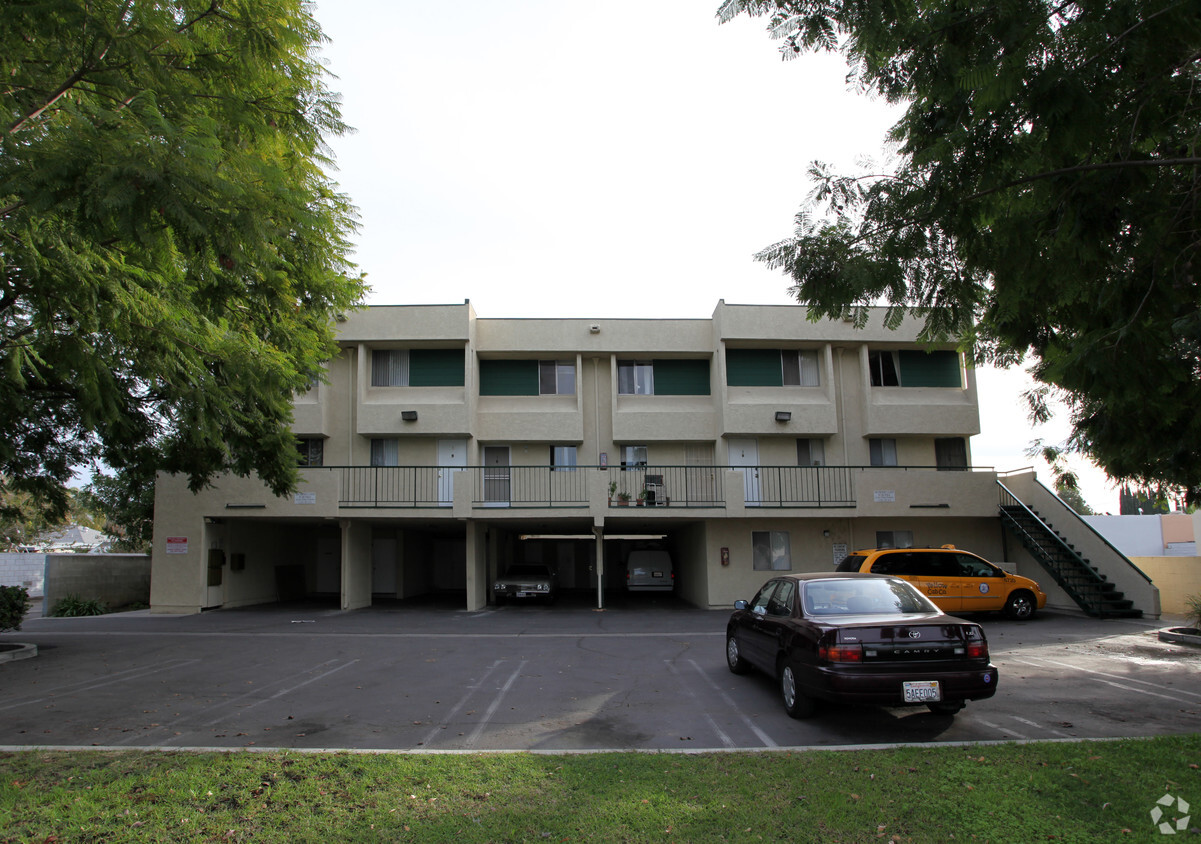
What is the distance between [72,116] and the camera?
4.85 metres

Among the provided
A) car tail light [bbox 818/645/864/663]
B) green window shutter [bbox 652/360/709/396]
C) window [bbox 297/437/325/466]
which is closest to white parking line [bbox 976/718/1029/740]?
car tail light [bbox 818/645/864/663]

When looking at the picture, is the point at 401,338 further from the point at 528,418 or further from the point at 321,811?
the point at 321,811

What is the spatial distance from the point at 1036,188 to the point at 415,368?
18942 mm

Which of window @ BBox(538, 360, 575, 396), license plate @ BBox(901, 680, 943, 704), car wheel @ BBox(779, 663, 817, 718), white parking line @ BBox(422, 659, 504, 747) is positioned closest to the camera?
license plate @ BBox(901, 680, 943, 704)

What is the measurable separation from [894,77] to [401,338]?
696 inches

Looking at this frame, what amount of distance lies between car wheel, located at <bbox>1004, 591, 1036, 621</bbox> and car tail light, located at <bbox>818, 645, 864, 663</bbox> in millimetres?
12392

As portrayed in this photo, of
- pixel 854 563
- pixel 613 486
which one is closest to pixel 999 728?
pixel 854 563

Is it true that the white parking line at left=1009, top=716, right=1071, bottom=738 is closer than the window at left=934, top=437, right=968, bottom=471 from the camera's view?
Yes

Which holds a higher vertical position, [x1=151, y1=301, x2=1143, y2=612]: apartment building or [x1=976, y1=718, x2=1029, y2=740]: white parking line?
[x1=151, y1=301, x2=1143, y2=612]: apartment building

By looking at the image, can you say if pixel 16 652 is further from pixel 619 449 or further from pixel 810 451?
pixel 810 451

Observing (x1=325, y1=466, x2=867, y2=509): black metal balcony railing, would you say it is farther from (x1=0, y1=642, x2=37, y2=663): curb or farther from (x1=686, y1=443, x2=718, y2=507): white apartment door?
(x1=0, y1=642, x2=37, y2=663): curb

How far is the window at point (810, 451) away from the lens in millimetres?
22312

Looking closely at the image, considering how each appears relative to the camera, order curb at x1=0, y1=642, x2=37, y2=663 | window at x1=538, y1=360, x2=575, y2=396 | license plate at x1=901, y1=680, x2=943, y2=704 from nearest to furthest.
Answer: license plate at x1=901, y1=680, x2=943, y2=704
curb at x1=0, y1=642, x2=37, y2=663
window at x1=538, y1=360, x2=575, y2=396

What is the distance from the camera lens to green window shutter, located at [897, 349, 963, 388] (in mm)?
22844
